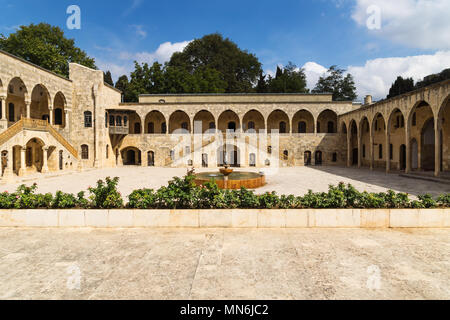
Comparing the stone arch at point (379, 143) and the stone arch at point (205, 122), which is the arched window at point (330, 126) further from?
the stone arch at point (205, 122)

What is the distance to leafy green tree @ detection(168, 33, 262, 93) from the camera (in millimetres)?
52656

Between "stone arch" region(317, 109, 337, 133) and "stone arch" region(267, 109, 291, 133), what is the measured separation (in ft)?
12.9

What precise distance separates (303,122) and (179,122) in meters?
15.7

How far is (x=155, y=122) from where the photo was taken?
32.6 meters

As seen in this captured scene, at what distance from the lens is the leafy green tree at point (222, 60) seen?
52656 millimetres

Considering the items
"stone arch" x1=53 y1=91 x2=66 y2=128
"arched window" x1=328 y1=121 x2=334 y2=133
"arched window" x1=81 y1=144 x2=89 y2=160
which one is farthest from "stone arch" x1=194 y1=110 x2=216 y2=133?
"arched window" x1=328 y1=121 x2=334 y2=133

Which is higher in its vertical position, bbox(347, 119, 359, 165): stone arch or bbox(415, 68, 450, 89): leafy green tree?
bbox(415, 68, 450, 89): leafy green tree

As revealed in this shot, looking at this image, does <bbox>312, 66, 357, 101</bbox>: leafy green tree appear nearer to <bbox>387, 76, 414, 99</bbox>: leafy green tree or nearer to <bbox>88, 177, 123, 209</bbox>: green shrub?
<bbox>387, 76, 414, 99</bbox>: leafy green tree

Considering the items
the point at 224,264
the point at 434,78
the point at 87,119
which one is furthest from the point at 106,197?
the point at 434,78

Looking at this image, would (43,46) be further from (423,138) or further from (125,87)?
(423,138)

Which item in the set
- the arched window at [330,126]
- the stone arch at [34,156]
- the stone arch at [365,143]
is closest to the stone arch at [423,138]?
the stone arch at [365,143]

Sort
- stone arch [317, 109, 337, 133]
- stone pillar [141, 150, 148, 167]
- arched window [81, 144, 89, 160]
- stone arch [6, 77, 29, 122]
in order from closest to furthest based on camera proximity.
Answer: stone arch [6, 77, 29, 122], arched window [81, 144, 89, 160], stone pillar [141, 150, 148, 167], stone arch [317, 109, 337, 133]

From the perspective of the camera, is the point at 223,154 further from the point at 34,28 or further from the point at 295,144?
the point at 34,28

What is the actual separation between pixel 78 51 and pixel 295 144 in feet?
112
